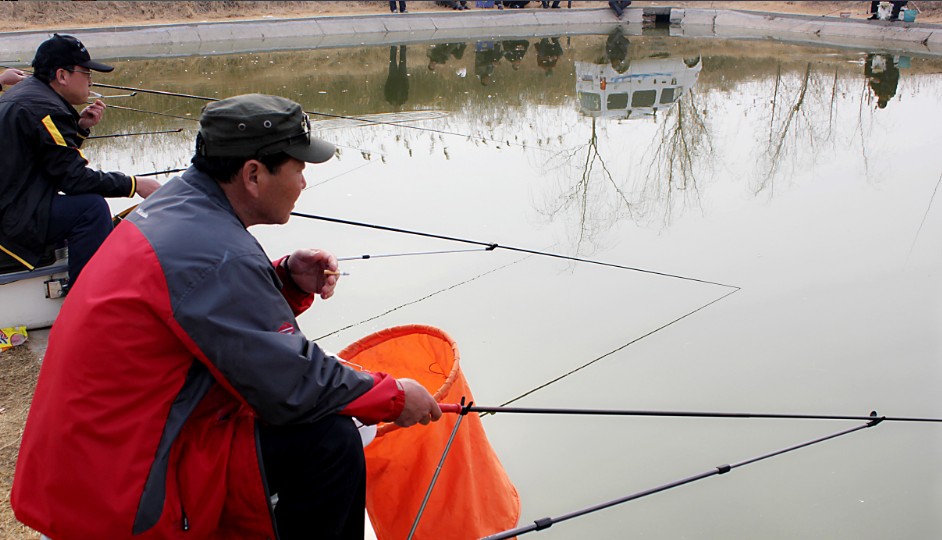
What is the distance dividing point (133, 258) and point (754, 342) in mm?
2930

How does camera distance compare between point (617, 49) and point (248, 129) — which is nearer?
point (248, 129)

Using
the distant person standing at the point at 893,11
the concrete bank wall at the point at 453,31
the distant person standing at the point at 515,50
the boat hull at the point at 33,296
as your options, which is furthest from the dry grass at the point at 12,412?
the distant person standing at the point at 893,11

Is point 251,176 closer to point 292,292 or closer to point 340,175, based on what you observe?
point 292,292

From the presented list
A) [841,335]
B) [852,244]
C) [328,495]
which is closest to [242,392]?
[328,495]

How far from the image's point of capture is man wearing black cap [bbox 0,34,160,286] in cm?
303

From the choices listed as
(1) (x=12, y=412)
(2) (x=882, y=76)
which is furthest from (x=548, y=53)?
(1) (x=12, y=412)

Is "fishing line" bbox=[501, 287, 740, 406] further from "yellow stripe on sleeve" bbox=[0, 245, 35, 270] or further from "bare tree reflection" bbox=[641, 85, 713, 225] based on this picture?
"yellow stripe on sleeve" bbox=[0, 245, 35, 270]

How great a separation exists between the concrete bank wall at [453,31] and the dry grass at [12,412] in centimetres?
1194

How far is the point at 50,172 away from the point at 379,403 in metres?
2.09

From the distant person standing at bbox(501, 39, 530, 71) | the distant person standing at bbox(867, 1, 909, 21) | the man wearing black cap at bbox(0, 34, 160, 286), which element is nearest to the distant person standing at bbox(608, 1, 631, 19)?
the distant person standing at bbox(501, 39, 530, 71)

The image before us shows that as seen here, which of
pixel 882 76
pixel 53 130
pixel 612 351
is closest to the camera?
pixel 53 130

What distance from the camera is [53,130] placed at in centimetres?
305

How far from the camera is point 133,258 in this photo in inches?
57.7

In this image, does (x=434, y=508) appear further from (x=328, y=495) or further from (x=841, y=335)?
(x=841, y=335)
